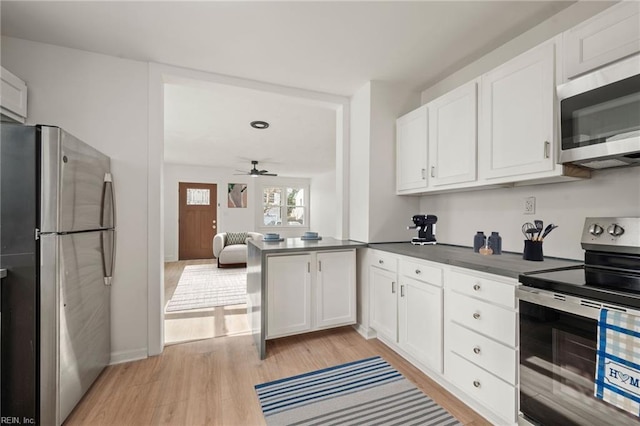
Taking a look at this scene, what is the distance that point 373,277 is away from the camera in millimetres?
2596

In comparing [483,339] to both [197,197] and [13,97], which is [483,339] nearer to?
[13,97]

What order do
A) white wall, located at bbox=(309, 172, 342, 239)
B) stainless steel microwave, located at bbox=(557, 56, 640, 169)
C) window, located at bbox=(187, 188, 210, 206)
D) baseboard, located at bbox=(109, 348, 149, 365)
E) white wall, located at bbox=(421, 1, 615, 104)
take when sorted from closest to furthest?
stainless steel microwave, located at bbox=(557, 56, 640, 169) → white wall, located at bbox=(421, 1, 615, 104) → baseboard, located at bbox=(109, 348, 149, 365) → window, located at bbox=(187, 188, 210, 206) → white wall, located at bbox=(309, 172, 342, 239)

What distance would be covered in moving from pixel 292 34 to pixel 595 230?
2.22m

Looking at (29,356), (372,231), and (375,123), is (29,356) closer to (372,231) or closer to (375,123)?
(372,231)

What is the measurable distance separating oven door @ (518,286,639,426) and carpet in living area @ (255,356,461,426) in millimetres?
518

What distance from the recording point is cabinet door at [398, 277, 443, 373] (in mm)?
1885

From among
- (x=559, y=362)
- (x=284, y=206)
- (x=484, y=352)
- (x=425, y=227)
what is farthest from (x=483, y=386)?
(x=284, y=206)

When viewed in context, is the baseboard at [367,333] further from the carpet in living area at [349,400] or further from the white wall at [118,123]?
the white wall at [118,123]

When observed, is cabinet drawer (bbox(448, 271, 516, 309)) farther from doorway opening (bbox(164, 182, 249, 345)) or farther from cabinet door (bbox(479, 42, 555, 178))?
doorway opening (bbox(164, 182, 249, 345))

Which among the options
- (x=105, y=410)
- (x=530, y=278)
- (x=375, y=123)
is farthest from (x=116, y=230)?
(x=530, y=278)

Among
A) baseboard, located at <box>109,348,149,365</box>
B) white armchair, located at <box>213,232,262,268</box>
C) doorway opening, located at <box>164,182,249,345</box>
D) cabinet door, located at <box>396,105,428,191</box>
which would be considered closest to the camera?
baseboard, located at <box>109,348,149,365</box>

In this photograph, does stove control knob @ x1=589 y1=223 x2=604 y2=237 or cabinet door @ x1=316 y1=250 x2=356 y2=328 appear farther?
cabinet door @ x1=316 y1=250 x2=356 y2=328

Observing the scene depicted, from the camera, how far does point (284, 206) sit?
29.3 feet

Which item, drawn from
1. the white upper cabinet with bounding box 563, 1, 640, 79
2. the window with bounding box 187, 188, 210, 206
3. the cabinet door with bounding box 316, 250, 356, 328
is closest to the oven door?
the white upper cabinet with bounding box 563, 1, 640, 79
